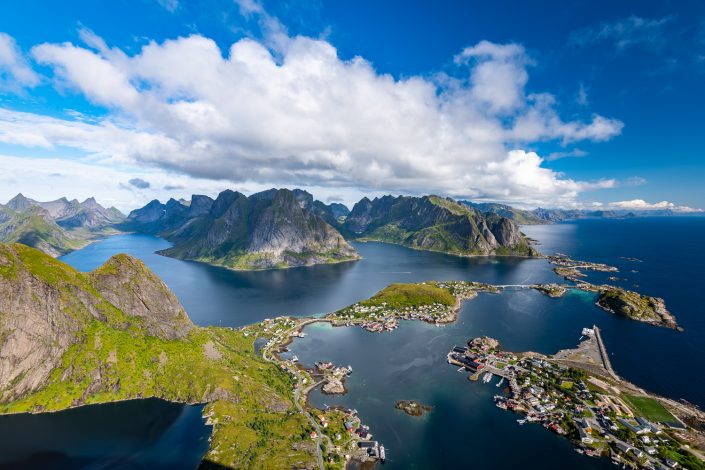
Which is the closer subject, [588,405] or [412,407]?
[588,405]

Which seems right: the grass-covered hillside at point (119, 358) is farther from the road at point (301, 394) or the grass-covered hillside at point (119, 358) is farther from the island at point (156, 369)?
the road at point (301, 394)

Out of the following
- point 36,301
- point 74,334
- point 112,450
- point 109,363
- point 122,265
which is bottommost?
point 112,450

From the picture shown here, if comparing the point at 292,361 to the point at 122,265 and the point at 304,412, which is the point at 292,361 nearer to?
the point at 304,412

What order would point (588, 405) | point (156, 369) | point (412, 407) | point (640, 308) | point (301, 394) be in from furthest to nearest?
point (640, 308) → point (301, 394) → point (156, 369) → point (412, 407) → point (588, 405)

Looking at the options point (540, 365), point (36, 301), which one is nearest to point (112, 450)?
point (36, 301)

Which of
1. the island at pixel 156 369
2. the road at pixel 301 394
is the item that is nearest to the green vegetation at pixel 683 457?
the island at pixel 156 369

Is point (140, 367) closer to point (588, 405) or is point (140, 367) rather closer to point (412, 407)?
point (412, 407)

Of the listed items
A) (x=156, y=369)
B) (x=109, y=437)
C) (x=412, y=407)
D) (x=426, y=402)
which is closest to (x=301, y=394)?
(x=412, y=407)

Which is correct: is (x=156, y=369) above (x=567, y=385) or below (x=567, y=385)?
above
